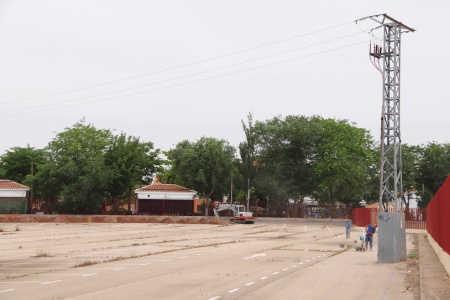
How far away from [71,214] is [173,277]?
67.6m

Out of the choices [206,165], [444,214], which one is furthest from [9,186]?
[444,214]

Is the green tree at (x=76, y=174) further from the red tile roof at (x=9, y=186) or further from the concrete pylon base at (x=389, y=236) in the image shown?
the concrete pylon base at (x=389, y=236)

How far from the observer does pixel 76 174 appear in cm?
8800

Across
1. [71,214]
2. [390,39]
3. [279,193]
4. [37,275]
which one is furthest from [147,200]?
[37,275]

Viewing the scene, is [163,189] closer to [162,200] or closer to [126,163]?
[162,200]

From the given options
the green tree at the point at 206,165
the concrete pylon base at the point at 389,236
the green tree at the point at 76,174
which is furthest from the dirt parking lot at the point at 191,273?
the green tree at the point at 206,165

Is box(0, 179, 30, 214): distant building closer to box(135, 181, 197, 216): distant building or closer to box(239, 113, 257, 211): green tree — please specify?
box(135, 181, 197, 216): distant building

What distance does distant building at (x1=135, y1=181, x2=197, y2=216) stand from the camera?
90.5 metres

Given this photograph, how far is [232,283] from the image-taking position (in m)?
20.8

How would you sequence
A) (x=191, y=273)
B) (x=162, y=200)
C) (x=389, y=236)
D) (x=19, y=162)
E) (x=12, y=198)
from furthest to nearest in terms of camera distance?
(x=19, y=162)
(x=162, y=200)
(x=12, y=198)
(x=389, y=236)
(x=191, y=273)

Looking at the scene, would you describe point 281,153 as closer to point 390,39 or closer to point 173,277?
point 390,39

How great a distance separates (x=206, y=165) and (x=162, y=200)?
9.45m

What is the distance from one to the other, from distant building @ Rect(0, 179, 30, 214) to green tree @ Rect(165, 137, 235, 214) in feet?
72.6

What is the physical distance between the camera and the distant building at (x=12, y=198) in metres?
86.8
